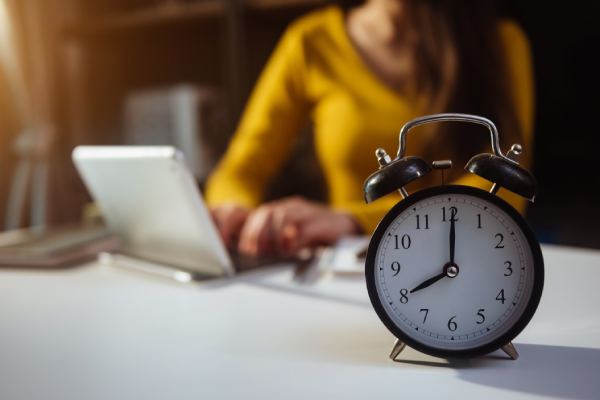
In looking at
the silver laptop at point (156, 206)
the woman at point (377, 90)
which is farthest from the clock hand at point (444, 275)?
the woman at point (377, 90)

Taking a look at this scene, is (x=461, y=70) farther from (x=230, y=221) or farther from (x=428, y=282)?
(x=428, y=282)

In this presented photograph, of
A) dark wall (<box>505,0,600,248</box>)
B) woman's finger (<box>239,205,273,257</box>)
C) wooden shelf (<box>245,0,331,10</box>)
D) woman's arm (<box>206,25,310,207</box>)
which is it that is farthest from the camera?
wooden shelf (<box>245,0,331,10</box>)

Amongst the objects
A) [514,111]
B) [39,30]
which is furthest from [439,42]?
[39,30]

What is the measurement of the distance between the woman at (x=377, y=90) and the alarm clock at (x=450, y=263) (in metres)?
0.67

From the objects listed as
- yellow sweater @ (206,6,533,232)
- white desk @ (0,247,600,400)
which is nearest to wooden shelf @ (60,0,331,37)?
yellow sweater @ (206,6,533,232)

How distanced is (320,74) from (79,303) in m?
1.10

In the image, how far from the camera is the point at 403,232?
479 mm

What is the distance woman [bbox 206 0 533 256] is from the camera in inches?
55.5

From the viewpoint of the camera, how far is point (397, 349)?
0.49 m

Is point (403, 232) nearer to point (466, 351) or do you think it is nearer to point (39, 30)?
point (466, 351)

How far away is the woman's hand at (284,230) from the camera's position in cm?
95

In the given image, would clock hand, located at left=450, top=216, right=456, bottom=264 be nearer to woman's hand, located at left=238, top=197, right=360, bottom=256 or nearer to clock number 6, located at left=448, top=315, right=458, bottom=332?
clock number 6, located at left=448, top=315, right=458, bottom=332

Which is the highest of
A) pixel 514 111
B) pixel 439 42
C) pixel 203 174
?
pixel 439 42

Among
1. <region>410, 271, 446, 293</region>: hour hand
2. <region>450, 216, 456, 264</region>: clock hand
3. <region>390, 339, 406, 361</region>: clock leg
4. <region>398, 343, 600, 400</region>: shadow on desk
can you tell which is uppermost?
<region>450, 216, 456, 264</region>: clock hand
